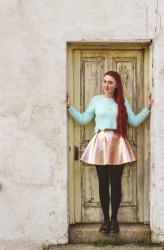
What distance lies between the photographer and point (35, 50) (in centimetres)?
630

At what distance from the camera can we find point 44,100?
635 centimetres

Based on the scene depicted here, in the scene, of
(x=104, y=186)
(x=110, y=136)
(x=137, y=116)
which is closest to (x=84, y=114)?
(x=110, y=136)

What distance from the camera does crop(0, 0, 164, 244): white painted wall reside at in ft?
20.6

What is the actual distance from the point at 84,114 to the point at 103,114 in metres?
0.26

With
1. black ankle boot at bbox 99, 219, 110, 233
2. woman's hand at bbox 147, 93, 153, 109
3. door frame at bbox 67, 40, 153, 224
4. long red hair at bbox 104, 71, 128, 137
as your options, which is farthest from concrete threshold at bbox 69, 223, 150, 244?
woman's hand at bbox 147, 93, 153, 109

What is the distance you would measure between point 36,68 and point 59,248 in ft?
7.12

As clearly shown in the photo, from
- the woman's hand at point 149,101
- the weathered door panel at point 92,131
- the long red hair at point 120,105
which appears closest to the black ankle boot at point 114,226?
the weathered door panel at point 92,131

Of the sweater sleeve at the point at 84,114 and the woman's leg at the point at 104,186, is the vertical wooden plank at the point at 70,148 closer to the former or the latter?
the sweater sleeve at the point at 84,114

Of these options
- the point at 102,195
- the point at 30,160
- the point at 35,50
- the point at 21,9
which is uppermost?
the point at 21,9

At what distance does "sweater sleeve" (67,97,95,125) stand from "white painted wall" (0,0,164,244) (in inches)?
5.0

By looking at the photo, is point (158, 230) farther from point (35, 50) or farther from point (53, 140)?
point (35, 50)

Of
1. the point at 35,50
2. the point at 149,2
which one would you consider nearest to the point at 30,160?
the point at 35,50

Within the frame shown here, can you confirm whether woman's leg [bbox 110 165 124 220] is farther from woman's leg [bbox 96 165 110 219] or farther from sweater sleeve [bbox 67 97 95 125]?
sweater sleeve [bbox 67 97 95 125]

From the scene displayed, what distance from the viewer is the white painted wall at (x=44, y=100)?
627 cm
